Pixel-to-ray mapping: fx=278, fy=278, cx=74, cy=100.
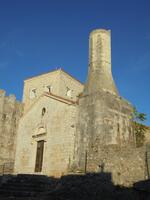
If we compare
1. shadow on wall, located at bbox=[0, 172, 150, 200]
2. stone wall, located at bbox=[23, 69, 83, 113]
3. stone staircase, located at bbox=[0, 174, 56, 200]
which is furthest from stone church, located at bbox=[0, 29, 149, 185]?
stone wall, located at bbox=[23, 69, 83, 113]

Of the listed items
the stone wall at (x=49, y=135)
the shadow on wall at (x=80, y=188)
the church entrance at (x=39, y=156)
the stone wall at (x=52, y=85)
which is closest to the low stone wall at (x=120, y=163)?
the shadow on wall at (x=80, y=188)

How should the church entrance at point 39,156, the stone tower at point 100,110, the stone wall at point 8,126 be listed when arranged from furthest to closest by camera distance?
the stone wall at point 8,126
the church entrance at point 39,156
the stone tower at point 100,110

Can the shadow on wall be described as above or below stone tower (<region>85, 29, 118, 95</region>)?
below

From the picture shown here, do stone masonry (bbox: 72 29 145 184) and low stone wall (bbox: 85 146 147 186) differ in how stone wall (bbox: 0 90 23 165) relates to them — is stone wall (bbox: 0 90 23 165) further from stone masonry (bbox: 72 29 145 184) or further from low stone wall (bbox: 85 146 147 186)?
low stone wall (bbox: 85 146 147 186)

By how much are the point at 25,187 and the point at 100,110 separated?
621 cm

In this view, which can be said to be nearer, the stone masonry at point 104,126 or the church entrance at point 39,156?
the stone masonry at point 104,126

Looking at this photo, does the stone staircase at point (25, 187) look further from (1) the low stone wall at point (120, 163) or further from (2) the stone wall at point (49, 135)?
(1) the low stone wall at point (120, 163)

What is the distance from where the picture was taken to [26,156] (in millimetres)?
20359

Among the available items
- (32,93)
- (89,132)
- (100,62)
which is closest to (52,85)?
(32,93)

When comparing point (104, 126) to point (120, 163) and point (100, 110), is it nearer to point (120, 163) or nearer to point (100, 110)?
point (100, 110)

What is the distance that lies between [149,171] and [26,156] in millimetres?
10625

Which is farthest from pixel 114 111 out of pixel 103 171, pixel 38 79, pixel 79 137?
pixel 38 79

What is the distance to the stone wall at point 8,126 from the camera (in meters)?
29.9

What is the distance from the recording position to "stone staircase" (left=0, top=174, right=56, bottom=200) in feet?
40.8
